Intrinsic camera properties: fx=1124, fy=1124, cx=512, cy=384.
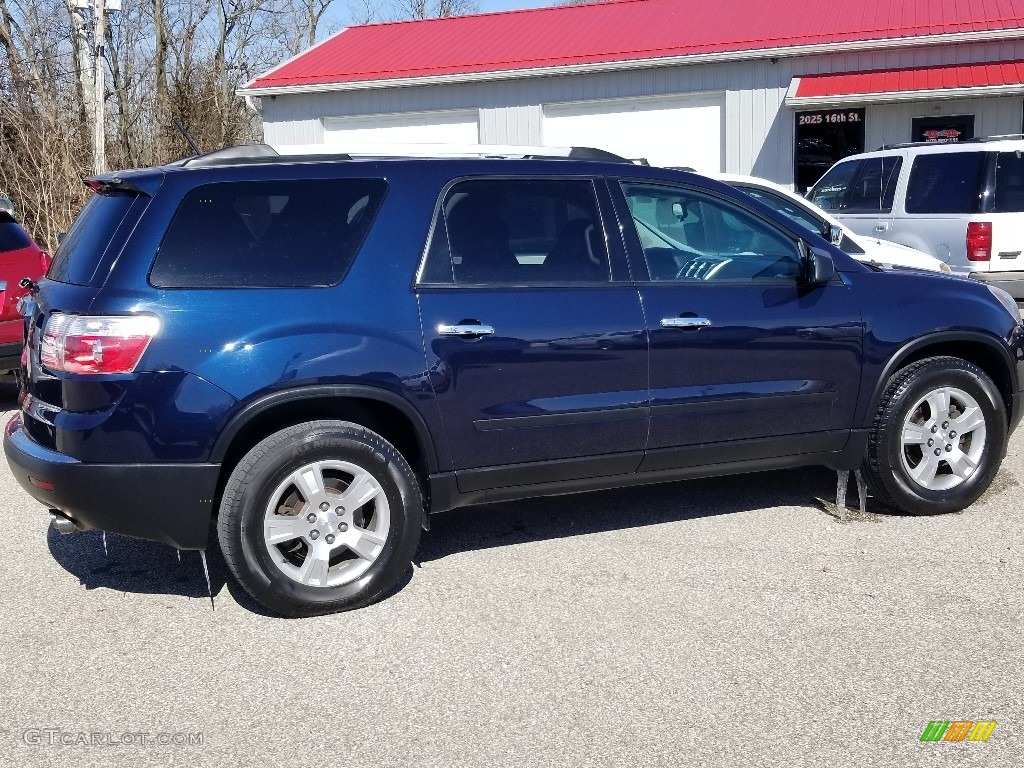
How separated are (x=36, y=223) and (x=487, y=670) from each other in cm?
1583

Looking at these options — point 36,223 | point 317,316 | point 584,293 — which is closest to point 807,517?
point 584,293

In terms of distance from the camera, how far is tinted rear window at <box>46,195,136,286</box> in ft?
14.1

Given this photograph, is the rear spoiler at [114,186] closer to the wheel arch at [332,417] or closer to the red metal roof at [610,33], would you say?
the wheel arch at [332,417]

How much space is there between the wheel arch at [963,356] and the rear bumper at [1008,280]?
4.64 metres

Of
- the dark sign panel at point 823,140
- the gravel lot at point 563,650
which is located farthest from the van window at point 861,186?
the dark sign panel at point 823,140

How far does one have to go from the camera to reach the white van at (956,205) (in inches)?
397

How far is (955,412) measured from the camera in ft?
18.1

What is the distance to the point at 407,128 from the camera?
22422mm

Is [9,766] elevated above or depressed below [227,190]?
below

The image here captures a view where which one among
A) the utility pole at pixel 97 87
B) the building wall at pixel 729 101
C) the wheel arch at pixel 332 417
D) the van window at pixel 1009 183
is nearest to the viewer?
the wheel arch at pixel 332 417

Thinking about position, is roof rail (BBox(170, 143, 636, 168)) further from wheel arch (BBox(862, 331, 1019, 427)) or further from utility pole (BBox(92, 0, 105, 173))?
utility pole (BBox(92, 0, 105, 173))

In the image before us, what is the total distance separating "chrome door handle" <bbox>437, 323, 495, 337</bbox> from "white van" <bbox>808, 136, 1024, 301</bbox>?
6.81 m

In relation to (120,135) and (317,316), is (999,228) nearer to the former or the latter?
(317,316)

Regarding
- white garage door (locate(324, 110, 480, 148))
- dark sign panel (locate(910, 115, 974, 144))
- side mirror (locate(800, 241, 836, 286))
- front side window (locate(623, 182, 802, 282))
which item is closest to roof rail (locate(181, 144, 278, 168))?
front side window (locate(623, 182, 802, 282))
